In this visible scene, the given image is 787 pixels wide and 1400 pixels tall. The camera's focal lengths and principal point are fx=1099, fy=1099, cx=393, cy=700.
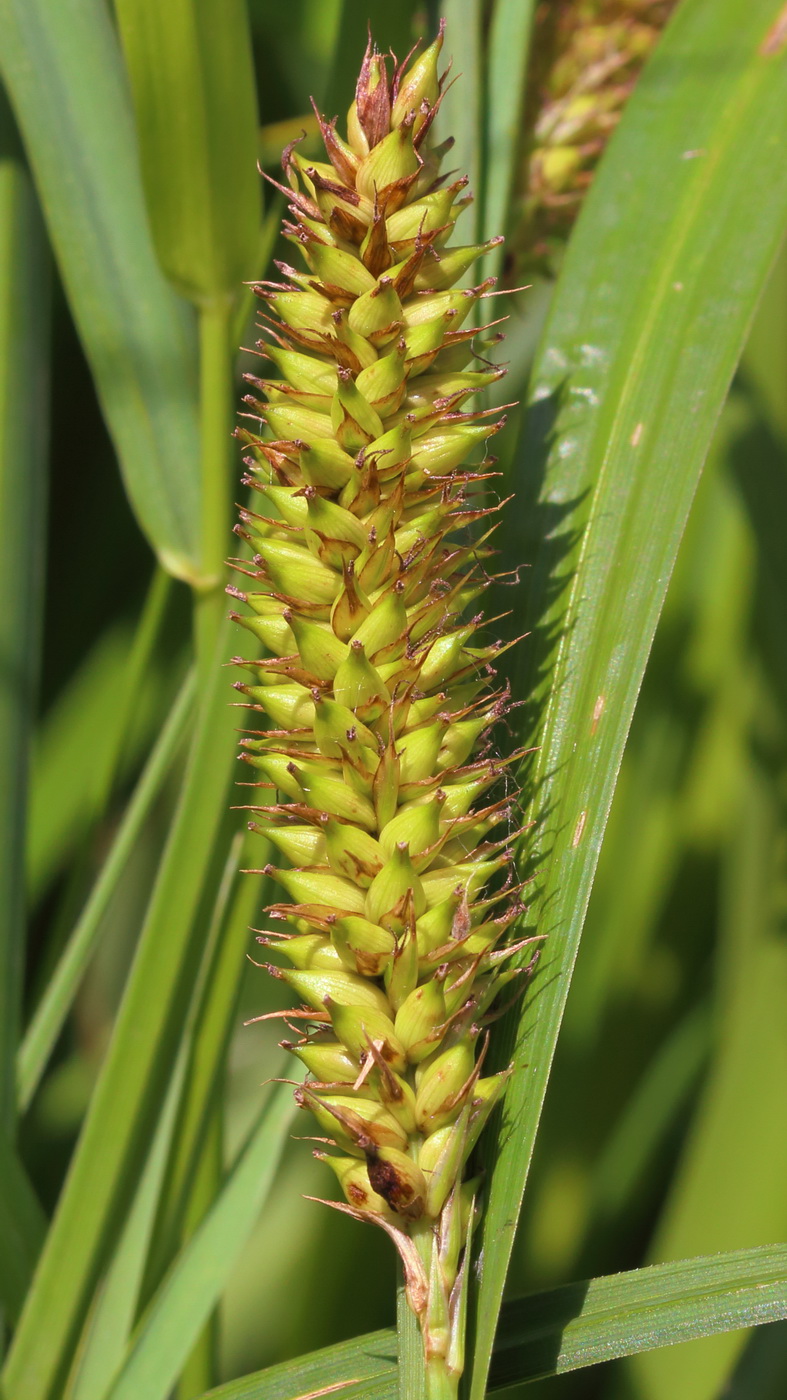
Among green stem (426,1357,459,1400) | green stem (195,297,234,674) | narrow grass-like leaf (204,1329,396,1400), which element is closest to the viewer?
green stem (426,1357,459,1400)

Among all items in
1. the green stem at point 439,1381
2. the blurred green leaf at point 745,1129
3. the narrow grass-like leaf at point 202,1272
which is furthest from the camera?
the blurred green leaf at point 745,1129

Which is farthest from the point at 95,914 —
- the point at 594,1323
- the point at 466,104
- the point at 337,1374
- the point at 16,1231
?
the point at 466,104

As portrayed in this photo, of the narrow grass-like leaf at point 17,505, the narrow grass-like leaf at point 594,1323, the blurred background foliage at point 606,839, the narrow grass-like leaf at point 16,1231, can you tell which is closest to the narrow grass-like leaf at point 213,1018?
the blurred background foliage at point 606,839

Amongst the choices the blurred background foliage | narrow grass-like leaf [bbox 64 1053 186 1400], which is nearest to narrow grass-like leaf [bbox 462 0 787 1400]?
the blurred background foliage

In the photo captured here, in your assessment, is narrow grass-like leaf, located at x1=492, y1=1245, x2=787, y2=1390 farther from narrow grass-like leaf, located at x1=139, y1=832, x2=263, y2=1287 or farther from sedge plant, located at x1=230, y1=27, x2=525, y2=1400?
narrow grass-like leaf, located at x1=139, y1=832, x2=263, y2=1287

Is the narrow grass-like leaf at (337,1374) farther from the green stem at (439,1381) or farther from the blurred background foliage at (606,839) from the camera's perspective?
the blurred background foliage at (606,839)

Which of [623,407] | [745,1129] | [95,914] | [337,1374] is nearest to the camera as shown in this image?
[337,1374]

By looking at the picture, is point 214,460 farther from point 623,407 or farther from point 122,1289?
point 122,1289
